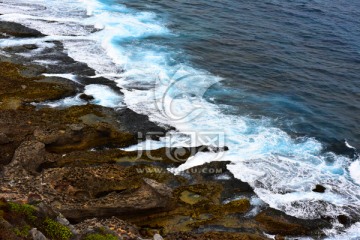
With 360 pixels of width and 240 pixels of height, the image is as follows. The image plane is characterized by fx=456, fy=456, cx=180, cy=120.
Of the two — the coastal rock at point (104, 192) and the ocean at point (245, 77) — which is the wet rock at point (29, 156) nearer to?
the coastal rock at point (104, 192)

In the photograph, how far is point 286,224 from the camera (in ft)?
78.4

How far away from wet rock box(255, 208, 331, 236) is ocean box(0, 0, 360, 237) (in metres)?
0.59

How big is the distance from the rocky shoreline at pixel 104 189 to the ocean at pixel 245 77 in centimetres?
143

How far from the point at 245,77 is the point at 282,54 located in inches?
306

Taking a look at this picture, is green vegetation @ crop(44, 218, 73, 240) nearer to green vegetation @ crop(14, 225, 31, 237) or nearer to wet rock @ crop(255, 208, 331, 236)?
green vegetation @ crop(14, 225, 31, 237)

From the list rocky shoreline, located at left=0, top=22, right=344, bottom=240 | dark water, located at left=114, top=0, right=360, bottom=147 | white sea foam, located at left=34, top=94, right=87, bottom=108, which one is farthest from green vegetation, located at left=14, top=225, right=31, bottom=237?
dark water, located at left=114, top=0, right=360, bottom=147

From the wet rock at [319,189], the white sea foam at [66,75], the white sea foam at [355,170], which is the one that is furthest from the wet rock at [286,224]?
the white sea foam at [66,75]

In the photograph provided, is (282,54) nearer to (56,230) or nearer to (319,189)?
(319,189)

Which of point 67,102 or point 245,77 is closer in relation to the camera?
point 67,102

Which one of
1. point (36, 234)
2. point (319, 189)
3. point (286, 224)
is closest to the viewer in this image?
point (36, 234)

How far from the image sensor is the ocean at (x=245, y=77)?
2888cm

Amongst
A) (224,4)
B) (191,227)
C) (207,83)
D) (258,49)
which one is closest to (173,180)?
(191,227)

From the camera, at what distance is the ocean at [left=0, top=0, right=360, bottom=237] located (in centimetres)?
2888

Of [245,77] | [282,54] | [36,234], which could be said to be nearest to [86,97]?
[245,77]
